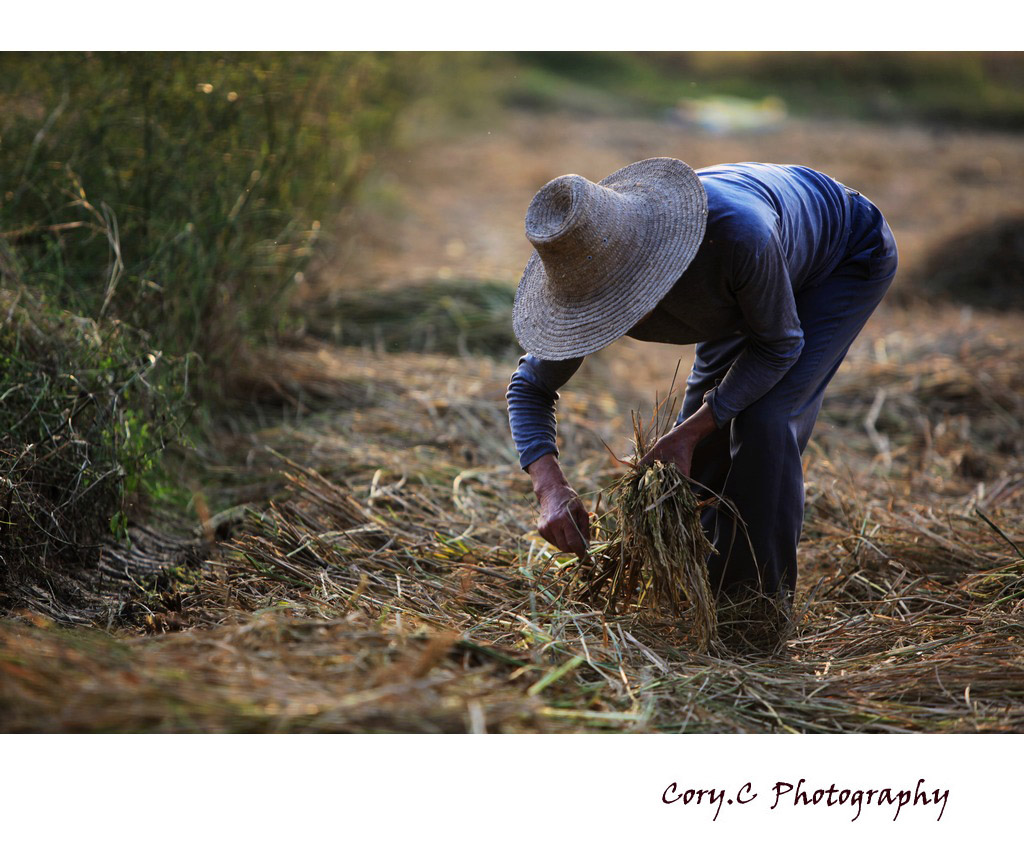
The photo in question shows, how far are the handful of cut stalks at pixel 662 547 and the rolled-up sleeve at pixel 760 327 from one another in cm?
20

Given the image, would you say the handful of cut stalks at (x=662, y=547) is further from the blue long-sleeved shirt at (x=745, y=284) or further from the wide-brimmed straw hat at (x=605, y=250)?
the wide-brimmed straw hat at (x=605, y=250)

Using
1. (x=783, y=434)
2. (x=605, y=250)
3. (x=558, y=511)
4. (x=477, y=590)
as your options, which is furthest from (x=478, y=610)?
(x=605, y=250)

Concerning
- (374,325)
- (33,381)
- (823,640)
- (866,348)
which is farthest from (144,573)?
(866,348)

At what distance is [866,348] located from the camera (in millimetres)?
5328

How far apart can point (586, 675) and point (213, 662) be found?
768mm

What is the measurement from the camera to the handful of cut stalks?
2.20 metres

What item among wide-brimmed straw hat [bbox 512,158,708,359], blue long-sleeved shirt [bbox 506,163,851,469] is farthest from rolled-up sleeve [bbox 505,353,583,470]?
wide-brimmed straw hat [bbox 512,158,708,359]

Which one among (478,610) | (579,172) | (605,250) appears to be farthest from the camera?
(579,172)

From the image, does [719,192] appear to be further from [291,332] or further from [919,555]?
[291,332]

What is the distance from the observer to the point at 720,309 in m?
2.13

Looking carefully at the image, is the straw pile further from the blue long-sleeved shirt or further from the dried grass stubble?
the blue long-sleeved shirt

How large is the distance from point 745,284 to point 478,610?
103cm

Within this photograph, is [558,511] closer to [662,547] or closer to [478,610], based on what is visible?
[662,547]

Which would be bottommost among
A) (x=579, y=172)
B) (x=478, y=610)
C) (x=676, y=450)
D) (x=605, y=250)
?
(x=478, y=610)
